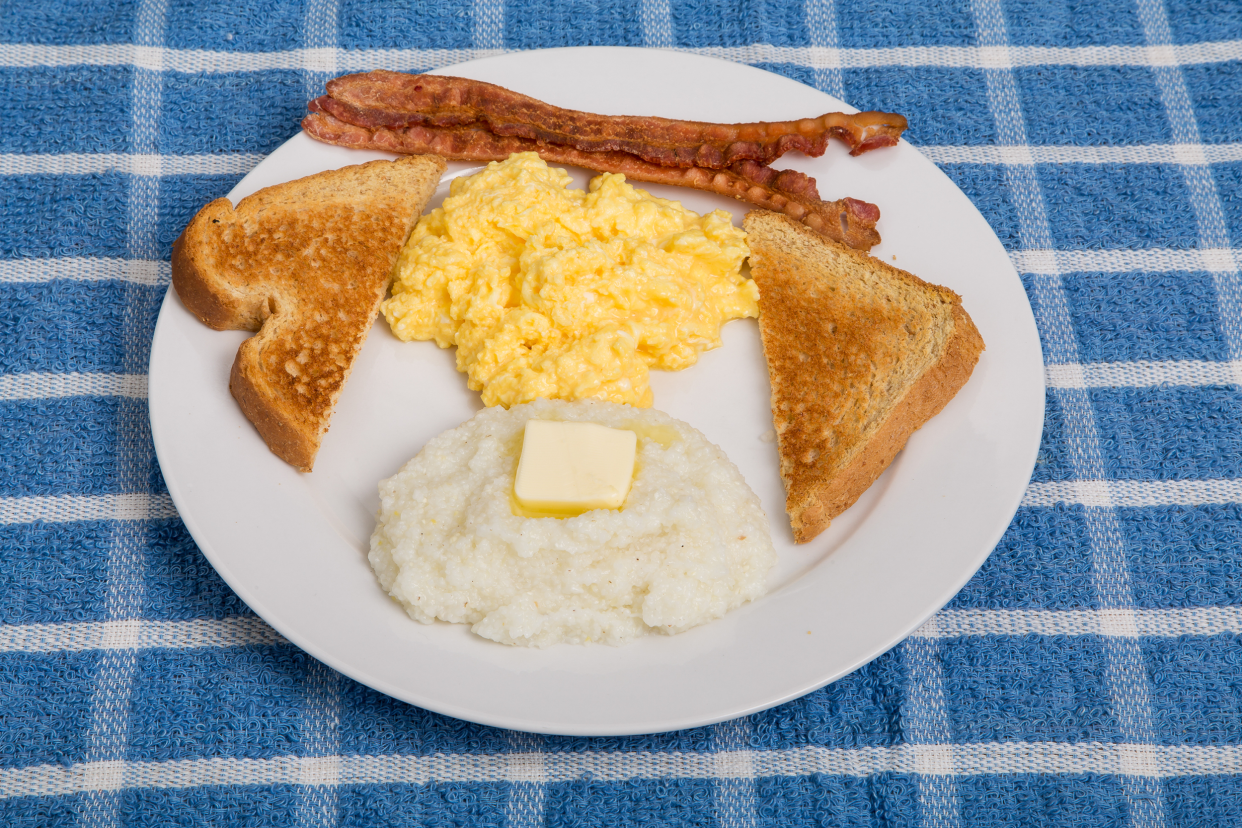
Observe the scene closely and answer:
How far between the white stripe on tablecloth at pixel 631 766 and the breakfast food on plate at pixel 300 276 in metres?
0.78

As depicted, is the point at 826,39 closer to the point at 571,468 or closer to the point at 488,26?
the point at 488,26

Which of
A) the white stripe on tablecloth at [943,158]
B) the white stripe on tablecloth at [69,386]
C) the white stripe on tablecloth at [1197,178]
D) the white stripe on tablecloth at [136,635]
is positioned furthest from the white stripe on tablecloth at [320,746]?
the white stripe on tablecloth at [1197,178]

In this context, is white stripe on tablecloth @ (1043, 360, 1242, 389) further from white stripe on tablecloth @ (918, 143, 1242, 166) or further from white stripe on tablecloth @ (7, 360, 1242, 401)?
white stripe on tablecloth @ (918, 143, 1242, 166)

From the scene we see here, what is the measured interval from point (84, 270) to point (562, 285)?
157cm

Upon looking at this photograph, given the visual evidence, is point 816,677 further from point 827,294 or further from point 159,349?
point 159,349

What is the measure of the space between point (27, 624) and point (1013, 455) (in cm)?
261

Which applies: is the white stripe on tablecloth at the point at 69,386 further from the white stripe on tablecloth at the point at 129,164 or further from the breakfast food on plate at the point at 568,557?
the breakfast food on plate at the point at 568,557

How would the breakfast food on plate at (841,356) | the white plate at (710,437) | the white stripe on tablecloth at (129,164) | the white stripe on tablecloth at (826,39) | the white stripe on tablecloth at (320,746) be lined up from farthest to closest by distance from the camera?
the white stripe on tablecloth at (826,39) < the white stripe on tablecloth at (129,164) < the breakfast food on plate at (841,356) < the white stripe on tablecloth at (320,746) < the white plate at (710,437)

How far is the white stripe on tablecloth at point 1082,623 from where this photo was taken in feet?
7.57

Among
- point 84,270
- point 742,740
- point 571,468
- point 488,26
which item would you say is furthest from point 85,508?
point 488,26

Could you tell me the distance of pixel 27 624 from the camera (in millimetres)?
2266

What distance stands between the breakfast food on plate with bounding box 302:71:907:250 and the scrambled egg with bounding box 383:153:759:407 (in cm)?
15

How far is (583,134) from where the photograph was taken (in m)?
2.80

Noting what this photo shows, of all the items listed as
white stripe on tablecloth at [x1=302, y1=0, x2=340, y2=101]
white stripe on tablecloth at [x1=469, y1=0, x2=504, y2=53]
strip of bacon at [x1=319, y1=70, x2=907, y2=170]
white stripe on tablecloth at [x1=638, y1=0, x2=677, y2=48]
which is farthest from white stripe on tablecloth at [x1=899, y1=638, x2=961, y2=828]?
white stripe on tablecloth at [x1=302, y1=0, x2=340, y2=101]
